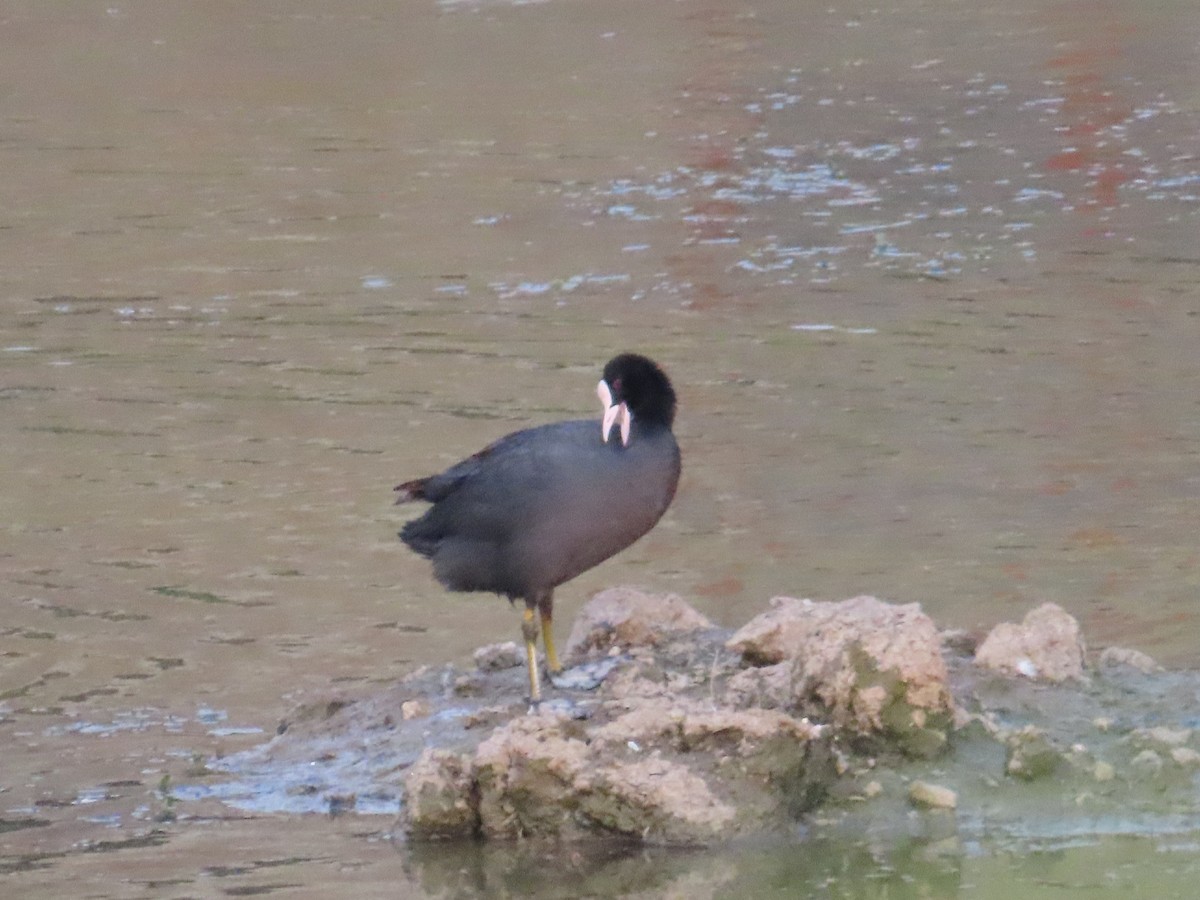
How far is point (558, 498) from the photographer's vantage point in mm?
5855

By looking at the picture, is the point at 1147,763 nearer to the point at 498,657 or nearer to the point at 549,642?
the point at 549,642

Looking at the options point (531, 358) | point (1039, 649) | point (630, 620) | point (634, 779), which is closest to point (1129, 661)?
point (1039, 649)

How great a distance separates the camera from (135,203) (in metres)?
15.0

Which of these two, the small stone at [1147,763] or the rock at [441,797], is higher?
the rock at [441,797]

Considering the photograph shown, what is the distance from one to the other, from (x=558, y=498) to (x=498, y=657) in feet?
2.49

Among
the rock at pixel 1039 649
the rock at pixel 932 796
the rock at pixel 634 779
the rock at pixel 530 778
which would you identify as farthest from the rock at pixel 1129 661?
the rock at pixel 530 778

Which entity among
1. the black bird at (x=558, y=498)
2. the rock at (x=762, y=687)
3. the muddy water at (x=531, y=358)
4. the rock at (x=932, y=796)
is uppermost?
the black bird at (x=558, y=498)

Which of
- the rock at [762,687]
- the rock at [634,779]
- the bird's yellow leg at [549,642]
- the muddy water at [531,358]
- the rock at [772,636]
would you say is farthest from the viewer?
the muddy water at [531,358]

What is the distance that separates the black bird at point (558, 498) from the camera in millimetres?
5867

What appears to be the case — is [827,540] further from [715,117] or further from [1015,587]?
[715,117]

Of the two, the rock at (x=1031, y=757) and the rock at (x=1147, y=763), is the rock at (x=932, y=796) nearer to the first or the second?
the rock at (x=1031, y=757)

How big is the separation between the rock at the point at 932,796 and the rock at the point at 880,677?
5.6 inches

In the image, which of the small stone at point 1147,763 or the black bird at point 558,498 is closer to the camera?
the small stone at point 1147,763

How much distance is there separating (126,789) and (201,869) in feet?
2.43
